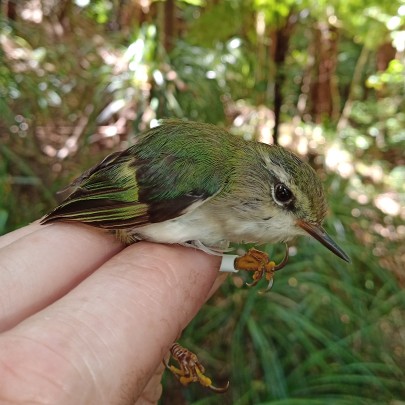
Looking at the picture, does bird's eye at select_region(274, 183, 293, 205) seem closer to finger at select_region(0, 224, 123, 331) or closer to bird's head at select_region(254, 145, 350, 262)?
bird's head at select_region(254, 145, 350, 262)

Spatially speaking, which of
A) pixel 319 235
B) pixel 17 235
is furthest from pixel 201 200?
pixel 17 235

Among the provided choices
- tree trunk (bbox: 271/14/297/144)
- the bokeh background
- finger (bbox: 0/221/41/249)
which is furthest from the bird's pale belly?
tree trunk (bbox: 271/14/297/144)

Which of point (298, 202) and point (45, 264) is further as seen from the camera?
point (298, 202)

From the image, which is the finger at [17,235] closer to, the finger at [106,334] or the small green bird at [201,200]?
the small green bird at [201,200]

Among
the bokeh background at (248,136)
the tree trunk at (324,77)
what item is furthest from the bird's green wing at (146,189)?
the tree trunk at (324,77)

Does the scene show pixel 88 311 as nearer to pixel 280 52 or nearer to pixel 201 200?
pixel 201 200

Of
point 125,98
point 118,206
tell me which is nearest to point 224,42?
point 125,98
